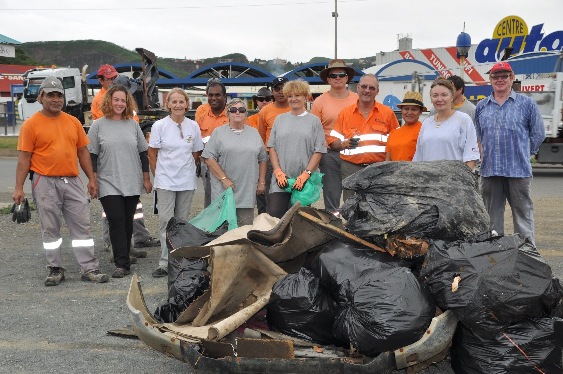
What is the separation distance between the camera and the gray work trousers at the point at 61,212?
5.50 meters

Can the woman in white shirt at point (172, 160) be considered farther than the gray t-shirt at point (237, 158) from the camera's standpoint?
Yes

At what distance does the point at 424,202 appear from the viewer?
12.6ft

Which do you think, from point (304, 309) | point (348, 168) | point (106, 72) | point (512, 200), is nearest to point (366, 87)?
point (348, 168)

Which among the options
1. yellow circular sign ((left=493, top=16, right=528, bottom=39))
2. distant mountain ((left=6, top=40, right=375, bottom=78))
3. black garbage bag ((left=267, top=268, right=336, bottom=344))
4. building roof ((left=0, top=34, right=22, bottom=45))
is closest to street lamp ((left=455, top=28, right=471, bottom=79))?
yellow circular sign ((left=493, top=16, right=528, bottom=39))

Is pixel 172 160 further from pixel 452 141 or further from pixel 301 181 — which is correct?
pixel 452 141

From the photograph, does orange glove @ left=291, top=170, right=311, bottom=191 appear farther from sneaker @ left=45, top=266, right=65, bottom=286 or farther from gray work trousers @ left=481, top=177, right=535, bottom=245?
sneaker @ left=45, top=266, right=65, bottom=286

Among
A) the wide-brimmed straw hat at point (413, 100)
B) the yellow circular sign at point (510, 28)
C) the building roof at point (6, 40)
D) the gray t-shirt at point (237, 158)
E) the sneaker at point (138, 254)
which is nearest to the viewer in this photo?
the wide-brimmed straw hat at point (413, 100)

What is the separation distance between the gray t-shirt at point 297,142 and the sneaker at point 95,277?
5.36ft

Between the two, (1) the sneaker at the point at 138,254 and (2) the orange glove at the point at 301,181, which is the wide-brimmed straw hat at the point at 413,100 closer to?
(2) the orange glove at the point at 301,181

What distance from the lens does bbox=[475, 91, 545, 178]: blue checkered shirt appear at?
17.6ft

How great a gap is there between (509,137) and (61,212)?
12.9 feet

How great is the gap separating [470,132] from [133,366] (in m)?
3.00

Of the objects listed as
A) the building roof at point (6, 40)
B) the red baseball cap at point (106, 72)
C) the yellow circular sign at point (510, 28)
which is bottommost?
the red baseball cap at point (106, 72)

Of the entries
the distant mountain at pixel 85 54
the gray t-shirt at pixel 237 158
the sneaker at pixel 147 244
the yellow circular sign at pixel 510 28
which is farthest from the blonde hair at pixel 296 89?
the distant mountain at pixel 85 54
